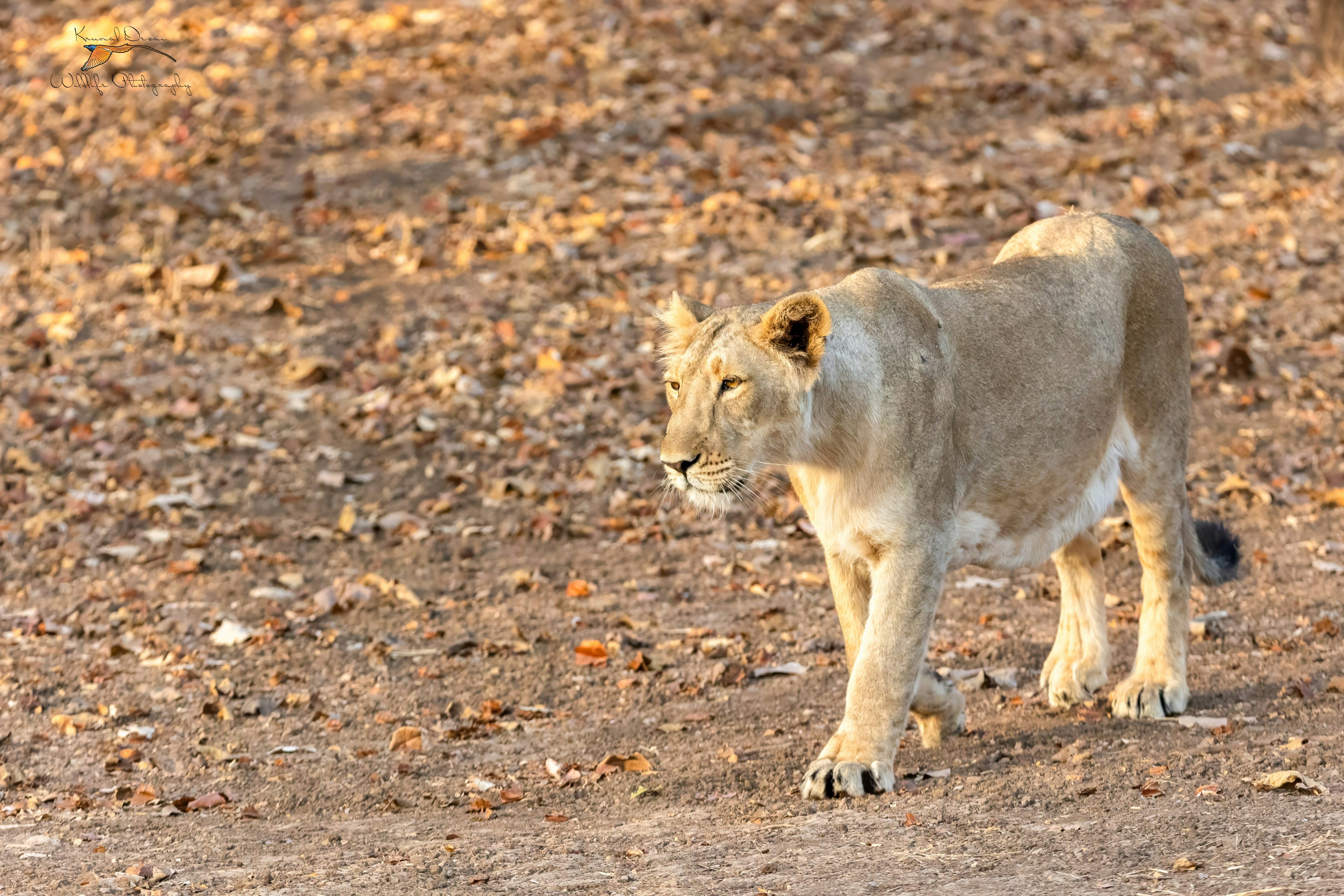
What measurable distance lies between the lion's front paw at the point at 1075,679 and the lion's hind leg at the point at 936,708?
66 cm

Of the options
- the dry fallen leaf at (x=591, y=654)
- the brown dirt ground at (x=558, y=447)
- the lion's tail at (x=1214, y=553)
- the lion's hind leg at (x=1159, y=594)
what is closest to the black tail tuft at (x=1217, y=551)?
the lion's tail at (x=1214, y=553)

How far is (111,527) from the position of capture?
9.41 m

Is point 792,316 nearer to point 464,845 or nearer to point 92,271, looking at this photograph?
point 464,845

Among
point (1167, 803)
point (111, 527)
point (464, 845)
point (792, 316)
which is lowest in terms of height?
point (111, 527)

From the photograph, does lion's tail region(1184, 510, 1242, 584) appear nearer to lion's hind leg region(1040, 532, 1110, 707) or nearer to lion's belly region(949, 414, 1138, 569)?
lion's hind leg region(1040, 532, 1110, 707)

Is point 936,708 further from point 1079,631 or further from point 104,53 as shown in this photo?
point 104,53

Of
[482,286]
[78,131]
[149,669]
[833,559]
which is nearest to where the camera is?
[833,559]

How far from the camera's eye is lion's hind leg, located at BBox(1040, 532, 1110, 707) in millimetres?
6461

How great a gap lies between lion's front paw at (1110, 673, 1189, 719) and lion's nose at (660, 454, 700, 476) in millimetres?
2481

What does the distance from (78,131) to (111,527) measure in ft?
23.7

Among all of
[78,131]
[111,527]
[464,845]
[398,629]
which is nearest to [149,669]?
[398,629]

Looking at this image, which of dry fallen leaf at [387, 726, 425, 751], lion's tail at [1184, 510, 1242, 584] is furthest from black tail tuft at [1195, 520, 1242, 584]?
dry fallen leaf at [387, 726, 425, 751]

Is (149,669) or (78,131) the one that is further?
(78,131)

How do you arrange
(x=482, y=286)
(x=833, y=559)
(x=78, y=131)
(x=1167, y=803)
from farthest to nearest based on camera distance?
1. (x=78, y=131)
2. (x=482, y=286)
3. (x=833, y=559)
4. (x=1167, y=803)
